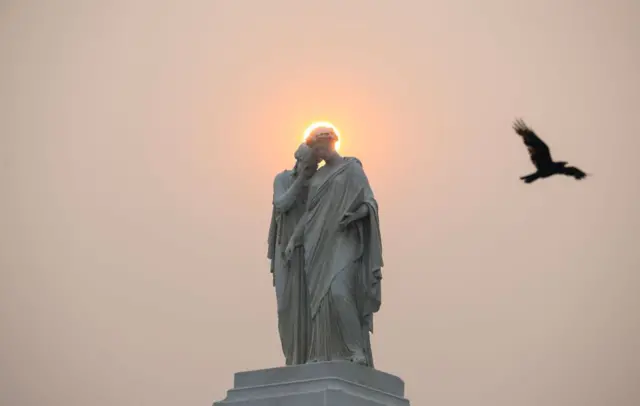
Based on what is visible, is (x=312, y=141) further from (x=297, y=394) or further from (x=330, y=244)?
(x=297, y=394)

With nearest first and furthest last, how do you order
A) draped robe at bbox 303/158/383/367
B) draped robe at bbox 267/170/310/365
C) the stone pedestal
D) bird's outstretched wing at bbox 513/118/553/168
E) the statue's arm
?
the stone pedestal, draped robe at bbox 303/158/383/367, draped robe at bbox 267/170/310/365, the statue's arm, bird's outstretched wing at bbox 513/118/553/168

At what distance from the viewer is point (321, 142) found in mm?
16688

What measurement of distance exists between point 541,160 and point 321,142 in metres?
8.82

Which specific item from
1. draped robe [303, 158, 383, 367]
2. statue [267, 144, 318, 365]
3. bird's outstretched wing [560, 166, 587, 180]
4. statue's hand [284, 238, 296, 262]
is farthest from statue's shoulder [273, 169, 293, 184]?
bird's outstretched wing [560, 166, 587, 180]

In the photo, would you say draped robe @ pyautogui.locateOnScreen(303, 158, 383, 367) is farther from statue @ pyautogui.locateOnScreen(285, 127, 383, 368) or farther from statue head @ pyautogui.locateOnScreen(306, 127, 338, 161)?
statue head @ pyautogui.locateOnScreen(306, 127, 338, 161)

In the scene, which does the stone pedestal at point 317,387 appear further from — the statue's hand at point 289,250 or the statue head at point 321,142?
the statue head at point 321,142

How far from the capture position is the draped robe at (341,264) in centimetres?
1592

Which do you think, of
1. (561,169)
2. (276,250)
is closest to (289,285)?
(276,250)

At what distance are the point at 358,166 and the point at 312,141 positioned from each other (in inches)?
22.5

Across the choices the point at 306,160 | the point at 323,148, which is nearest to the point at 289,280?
the point at 306,160

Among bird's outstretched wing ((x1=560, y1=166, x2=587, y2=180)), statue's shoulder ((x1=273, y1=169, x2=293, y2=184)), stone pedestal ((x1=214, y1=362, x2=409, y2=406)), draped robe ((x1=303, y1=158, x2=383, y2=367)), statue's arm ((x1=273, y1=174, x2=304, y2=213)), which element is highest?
bird's outstretched wing ((x1=560, y1=166, x2=587, y2=180))

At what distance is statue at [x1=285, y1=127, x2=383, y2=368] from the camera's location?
15930 millimetres

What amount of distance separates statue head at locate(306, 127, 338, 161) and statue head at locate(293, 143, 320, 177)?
5 centimetres

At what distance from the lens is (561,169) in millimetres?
24984
